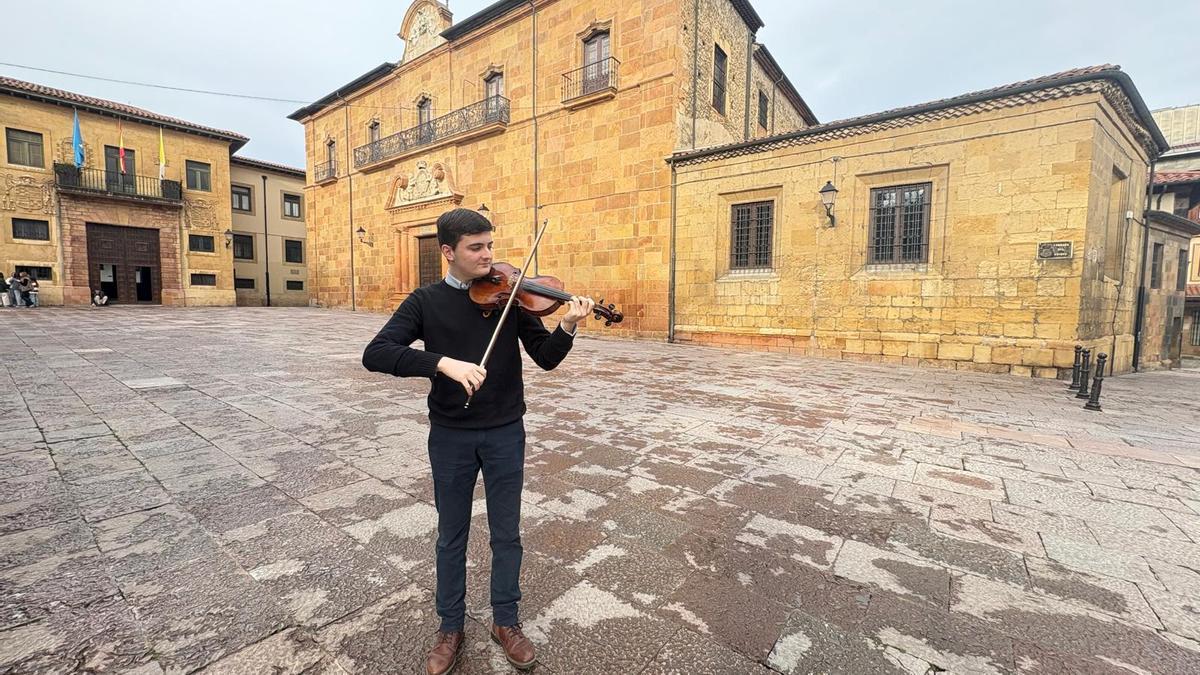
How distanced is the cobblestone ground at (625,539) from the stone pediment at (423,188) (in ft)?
49.7

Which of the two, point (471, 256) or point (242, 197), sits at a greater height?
point (242, 197)

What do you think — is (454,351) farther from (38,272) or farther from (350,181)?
(38,272)

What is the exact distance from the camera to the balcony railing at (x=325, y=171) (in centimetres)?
2538

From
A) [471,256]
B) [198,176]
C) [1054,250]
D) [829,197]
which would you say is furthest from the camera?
[198,176]

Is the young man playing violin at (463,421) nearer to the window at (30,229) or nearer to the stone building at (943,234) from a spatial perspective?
the stone building at (943,234)

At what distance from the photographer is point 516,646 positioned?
5.93 feet

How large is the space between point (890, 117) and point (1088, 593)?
11014mm

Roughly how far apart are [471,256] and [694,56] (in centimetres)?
1492

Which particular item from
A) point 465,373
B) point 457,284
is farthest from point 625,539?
point 457,284

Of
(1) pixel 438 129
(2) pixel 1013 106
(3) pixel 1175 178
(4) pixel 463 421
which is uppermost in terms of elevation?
(1) pixel 438 129

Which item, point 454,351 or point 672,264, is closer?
point 454,351

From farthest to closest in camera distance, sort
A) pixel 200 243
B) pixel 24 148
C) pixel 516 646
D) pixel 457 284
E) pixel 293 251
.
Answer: pixel 293 251 < pixel 200 243 < pixel 24 148 < pixel 457 284 < pixel 516 646

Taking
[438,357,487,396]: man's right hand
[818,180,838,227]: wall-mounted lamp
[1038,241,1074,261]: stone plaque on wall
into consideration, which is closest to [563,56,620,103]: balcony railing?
[818,180,838,227]: wall-mounted lamp

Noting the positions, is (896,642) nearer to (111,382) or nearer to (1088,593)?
(1088,593)
